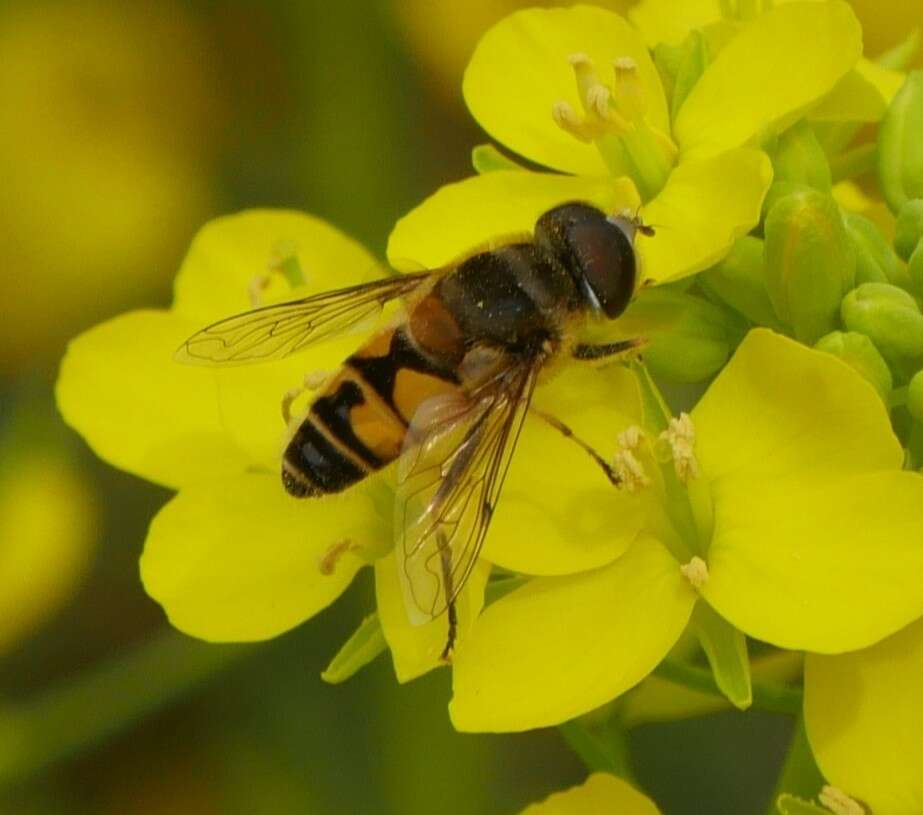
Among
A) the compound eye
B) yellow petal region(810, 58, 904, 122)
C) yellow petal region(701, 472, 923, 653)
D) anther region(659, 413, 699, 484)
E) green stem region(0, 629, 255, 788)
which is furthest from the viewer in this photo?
green stem region(0, 629, 255, 788)

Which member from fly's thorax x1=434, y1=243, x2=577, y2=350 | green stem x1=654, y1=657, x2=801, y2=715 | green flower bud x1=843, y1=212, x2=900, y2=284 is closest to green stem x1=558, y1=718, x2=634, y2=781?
green stem x1=654, y1=657, x2=801, y2=715

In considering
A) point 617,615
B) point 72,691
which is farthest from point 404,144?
point 617,615

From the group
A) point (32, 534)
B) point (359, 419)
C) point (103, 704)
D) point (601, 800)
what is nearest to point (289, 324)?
point (359, 419)

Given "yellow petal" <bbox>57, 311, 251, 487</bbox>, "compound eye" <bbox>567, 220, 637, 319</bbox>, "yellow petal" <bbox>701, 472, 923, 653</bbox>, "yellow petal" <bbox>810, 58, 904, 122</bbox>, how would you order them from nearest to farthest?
"yellow petal" <bbox>701, 472, 923, 653</bbox>, "compound eye" <bbox>567, 220, 637, 319</bbox>, "yellow petal" <bbox>810, 58, 904, 122</bbox>, "yellow petal" <bbox>57, 311, 251, 487</bbox>

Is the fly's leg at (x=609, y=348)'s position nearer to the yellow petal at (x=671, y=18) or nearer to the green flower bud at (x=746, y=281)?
the green flower bud at (x=746, y=281)

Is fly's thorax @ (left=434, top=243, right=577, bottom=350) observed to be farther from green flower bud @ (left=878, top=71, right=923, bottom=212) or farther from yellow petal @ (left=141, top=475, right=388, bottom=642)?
green flower bud @ (left=878, top=71, right=923, bottom=212)

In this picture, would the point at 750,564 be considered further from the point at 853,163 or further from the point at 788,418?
the point at 853,163

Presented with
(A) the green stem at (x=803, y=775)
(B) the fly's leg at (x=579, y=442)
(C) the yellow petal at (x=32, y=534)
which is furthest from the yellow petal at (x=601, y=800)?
(C) the yellow petal at (x=32, y=534)
